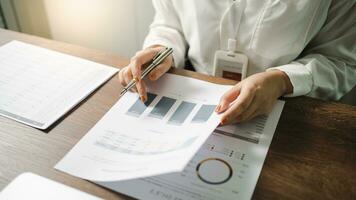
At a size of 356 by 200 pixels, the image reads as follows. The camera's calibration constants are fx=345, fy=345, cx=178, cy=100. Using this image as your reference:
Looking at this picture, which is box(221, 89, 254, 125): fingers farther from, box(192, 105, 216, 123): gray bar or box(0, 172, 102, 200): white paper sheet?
box(0, 172, 102, 200): white paper sheet

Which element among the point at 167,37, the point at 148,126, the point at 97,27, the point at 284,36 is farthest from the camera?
the point at 97,27

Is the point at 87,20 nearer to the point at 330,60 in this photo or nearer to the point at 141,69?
the point at 141,69

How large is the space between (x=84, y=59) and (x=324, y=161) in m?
0.55

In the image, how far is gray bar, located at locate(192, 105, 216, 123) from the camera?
573 mm

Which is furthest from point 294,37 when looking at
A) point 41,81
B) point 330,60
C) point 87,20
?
point 87,20

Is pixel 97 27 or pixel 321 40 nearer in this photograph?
pixel 321 40

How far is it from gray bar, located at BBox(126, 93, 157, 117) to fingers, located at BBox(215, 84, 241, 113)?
0.46 ft

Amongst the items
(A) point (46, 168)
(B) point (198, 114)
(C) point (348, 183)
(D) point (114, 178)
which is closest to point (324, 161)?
(C) point (348, 183)

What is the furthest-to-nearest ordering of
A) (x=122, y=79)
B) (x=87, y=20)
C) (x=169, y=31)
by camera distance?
1. (x=87, y=20)
2. (x=169, y=31)
3. (x=122, y=79)

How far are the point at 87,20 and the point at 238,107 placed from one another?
3.66 feet

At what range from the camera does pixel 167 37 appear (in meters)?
0.87

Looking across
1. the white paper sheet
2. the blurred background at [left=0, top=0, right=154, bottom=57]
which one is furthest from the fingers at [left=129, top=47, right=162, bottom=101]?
the blurred background at [left=0, top=0, right=154, bottom=57]

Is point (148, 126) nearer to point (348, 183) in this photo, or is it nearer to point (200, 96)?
point (200, 96)

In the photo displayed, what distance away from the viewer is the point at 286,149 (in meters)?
0.54
